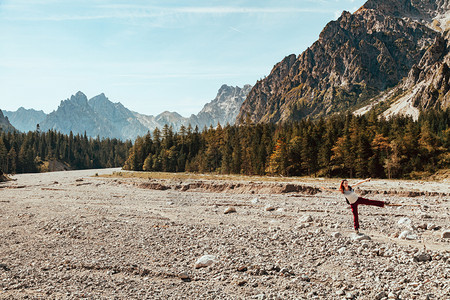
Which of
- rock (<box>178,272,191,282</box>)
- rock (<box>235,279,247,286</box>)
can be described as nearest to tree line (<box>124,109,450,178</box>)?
rock (<box>235,279,247,286</box>)

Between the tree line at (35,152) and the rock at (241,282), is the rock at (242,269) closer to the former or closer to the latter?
the rock at (241,282)

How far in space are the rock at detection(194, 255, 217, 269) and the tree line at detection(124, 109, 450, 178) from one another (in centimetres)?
6464

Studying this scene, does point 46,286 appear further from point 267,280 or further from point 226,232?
point 226,232

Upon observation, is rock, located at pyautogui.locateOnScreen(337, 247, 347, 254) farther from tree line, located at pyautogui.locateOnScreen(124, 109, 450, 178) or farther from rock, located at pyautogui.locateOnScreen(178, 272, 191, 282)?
tree line, located at pyautogui.locateOnScreen(124, 109, 450, 178)

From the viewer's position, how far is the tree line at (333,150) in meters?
68.8

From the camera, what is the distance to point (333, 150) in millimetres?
73750

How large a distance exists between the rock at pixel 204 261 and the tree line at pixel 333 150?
64.6 metres

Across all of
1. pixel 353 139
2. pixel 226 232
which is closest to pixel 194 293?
pixel 226 232

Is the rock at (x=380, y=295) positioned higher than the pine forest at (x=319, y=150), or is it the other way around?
the pine forest at (x=319, y=150)

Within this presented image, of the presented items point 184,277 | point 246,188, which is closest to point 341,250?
point 184,277

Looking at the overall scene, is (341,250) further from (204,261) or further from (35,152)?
(35,152)

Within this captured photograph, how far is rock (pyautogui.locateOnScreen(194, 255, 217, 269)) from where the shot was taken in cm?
Answer: 1222

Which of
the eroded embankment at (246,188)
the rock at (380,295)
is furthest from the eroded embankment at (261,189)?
the rock at (380,295)

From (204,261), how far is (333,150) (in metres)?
67.4
